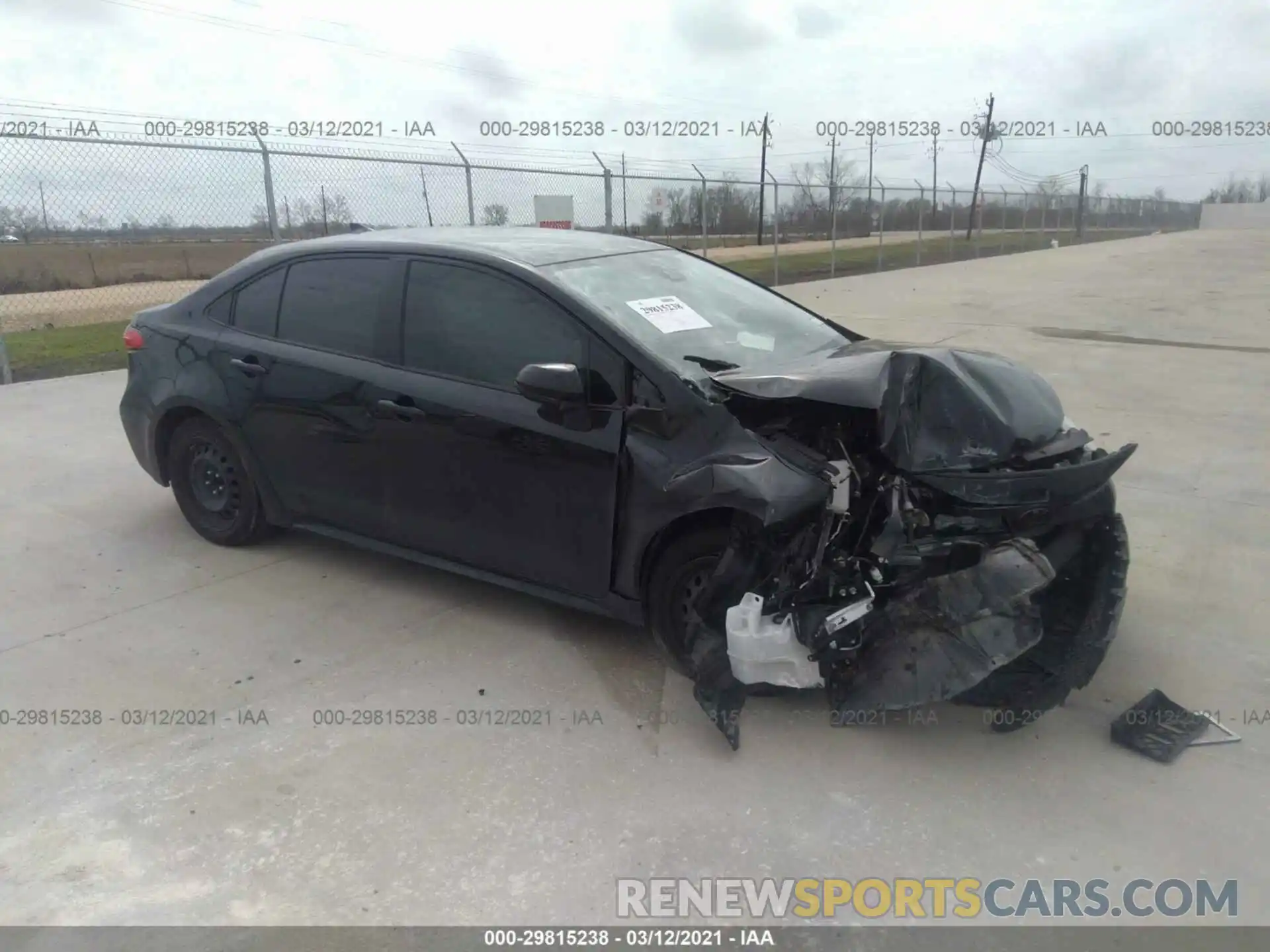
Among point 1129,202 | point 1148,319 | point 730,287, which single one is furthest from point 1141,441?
point 1129,202

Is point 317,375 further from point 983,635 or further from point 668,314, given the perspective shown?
point 983,635

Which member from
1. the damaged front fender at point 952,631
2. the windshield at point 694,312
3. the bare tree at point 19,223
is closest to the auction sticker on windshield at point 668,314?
the windshield at point 694,312

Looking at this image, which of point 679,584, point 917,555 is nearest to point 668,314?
point 679,584

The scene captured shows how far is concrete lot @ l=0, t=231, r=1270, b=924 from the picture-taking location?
2.61 metres

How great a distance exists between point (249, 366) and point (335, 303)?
525mm

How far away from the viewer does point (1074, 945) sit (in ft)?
7.81

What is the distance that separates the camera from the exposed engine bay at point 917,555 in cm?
291

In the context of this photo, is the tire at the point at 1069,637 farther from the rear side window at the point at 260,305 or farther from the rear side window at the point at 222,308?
the rear side window at the point at 222,308

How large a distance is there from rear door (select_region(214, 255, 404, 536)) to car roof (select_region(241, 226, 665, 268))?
0.09 meters

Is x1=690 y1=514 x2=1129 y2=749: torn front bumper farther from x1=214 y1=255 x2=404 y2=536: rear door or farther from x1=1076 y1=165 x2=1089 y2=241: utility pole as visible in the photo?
x1=1076 y1=165 x2=1089 y2=241: utility pole

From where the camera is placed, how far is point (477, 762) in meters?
3.11

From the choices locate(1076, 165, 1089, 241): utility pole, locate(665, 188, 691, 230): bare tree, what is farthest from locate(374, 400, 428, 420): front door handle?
locate(1076, 165, 1089, 241): utility pole

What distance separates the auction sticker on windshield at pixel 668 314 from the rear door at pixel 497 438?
1.03 ft

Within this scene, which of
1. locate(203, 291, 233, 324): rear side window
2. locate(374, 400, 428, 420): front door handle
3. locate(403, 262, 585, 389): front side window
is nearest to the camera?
locate(403, 262, 585, 389): front side window
